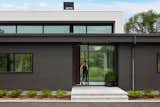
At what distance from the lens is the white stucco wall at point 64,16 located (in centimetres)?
3375

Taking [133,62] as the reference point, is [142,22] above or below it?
above

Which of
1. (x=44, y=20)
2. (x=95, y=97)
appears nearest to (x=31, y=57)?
(x=95, y=97)

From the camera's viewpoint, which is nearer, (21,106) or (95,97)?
(21,106)

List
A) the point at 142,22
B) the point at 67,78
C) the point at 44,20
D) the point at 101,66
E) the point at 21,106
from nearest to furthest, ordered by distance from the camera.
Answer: the point at 21,106, the point at 67,78, the point at 101,66, the point at 44,20, the point at 142,22

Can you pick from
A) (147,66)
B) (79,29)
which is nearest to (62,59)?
(147,66)

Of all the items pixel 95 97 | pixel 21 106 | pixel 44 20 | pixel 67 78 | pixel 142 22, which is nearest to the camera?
pixel 21 106

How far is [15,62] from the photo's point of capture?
23.7m

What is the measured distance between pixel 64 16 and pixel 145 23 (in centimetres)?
4307

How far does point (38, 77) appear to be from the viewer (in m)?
23.5

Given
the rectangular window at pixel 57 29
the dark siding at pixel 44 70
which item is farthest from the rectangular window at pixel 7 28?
the dark siding at pixel 44 70

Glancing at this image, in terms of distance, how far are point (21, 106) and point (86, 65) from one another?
9.18 metres

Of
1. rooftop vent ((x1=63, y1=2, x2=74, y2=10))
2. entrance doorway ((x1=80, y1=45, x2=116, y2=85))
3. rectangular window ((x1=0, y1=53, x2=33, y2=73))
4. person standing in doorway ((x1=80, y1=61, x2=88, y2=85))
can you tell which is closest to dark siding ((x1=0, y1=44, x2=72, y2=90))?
rectangular window ((x1=0, y1=53, x2=33, y2=73))

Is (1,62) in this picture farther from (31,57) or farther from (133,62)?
(133,62)

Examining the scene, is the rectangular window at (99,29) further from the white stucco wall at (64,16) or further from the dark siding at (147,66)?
the dark siding at (147,66)
